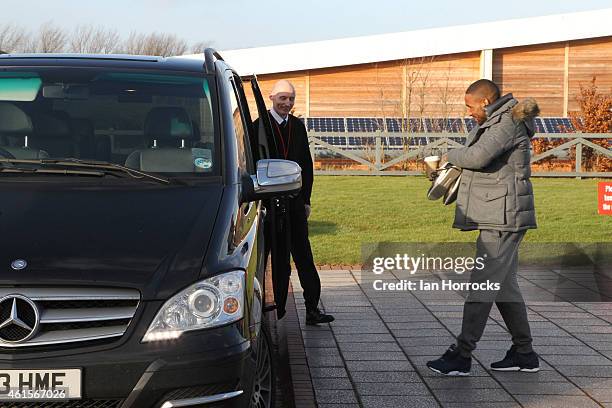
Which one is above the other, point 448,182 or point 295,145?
point 295,145

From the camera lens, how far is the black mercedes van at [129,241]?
12.8ft

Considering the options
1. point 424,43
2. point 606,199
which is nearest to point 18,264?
point 606,199

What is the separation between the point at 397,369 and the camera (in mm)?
6711

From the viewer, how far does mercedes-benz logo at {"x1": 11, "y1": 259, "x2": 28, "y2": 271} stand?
4.01 m

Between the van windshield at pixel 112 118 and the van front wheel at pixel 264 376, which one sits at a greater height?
the van windshield at pixel 112 118

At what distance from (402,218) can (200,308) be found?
1203 centimetres

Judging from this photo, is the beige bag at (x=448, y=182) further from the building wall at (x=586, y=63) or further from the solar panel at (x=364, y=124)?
the building wall at (x=586, y=63)

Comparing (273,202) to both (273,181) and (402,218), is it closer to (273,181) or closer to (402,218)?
(273,181)

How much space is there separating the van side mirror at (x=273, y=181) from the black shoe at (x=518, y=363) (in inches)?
86.5

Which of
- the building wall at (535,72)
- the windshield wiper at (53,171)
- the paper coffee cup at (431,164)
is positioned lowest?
the paper coffee cup at (431,164)

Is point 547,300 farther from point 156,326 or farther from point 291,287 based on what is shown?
point 156,326

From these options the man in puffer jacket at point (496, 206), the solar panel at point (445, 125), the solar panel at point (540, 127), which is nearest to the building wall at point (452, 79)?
the solar panel at point (445, 125)

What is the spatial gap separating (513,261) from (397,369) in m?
1.05

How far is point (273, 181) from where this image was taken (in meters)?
5.20
